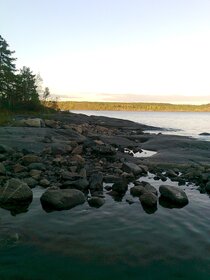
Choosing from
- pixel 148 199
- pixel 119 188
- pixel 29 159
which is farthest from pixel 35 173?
pixel 148 199

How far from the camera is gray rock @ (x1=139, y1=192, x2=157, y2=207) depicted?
43.4 feet

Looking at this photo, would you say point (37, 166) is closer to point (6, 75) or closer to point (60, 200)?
point (60, 200)

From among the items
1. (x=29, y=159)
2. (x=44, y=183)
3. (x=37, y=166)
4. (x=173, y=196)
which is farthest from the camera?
(x=29, y=159)

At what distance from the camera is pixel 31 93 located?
85938 millimetres

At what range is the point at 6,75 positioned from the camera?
73188 millimetres

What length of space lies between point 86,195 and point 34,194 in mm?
2068

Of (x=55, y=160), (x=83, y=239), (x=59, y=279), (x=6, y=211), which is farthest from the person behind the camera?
(x=55, y=160)

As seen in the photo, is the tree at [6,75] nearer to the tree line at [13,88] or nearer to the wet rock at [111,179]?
the tree line at [13,88]

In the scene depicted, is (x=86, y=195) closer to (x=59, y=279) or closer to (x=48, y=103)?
(x=59, y=279)

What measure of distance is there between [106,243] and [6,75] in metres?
68.8

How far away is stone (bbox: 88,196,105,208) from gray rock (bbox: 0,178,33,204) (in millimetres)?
2249

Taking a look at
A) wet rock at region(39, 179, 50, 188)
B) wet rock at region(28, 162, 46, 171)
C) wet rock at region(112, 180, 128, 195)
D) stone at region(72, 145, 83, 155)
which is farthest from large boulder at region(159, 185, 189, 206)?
stone at region(72, 145, 83, 155)

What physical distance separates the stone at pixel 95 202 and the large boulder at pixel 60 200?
40 cm

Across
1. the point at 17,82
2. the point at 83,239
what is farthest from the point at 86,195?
the point at 17,82
